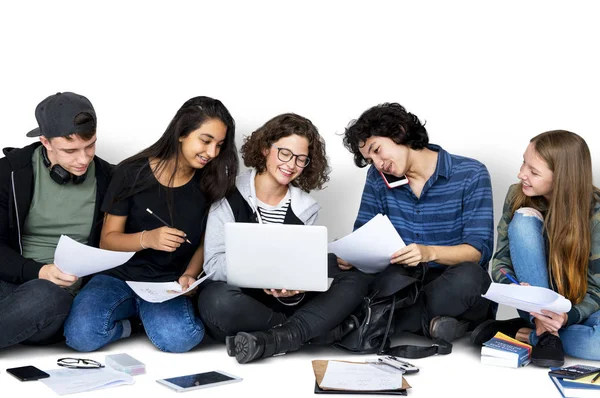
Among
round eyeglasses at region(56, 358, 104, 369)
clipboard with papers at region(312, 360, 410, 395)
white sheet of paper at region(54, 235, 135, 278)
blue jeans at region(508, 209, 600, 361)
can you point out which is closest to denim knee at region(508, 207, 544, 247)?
blue jeans at region(508, 209, 600, 361)

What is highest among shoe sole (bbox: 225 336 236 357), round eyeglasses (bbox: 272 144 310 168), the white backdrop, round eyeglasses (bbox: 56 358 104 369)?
the white backdrop

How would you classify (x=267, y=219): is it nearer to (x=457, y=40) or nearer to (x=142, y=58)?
A: (x=142, y=58)

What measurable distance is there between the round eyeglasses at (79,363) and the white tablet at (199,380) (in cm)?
28

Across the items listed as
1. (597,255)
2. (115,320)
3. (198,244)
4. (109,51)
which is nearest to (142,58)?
(109,51)

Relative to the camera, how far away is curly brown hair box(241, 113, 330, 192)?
3326 millimetres

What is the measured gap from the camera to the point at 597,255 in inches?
119

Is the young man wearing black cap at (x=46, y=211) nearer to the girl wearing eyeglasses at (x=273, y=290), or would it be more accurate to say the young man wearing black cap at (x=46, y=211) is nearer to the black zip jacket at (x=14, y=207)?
the black zip jacket at (x=14, y=207)

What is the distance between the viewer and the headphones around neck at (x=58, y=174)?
3.12 metres

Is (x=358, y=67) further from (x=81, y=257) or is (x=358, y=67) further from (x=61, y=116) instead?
(x=81, y=257)

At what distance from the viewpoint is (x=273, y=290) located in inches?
115

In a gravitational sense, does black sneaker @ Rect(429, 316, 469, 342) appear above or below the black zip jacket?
below

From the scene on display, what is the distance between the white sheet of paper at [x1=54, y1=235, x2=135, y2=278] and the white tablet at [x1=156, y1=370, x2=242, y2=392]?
474 millimetres

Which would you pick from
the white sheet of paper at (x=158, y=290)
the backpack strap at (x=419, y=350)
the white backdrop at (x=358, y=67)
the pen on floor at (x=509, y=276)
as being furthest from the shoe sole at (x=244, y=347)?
the white backdrop at (x=358, y=67)

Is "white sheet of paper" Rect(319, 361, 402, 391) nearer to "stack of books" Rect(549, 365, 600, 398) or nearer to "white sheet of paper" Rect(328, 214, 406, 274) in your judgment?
"white sheet of paper" Rect(328, 214, 406, 274)
